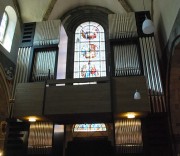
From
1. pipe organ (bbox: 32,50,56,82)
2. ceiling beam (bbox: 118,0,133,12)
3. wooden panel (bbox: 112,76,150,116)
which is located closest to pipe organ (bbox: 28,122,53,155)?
pipe organ (bbox: 32,50,56,82)

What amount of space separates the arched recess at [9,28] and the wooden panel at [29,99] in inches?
100

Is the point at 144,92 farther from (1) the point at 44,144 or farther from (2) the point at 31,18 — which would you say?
(2) the point at 31,18

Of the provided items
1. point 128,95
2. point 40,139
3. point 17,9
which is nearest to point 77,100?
point 128,95

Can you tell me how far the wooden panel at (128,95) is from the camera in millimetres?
8023

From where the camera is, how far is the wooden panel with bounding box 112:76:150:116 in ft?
26.3

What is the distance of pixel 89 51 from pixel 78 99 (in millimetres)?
4161

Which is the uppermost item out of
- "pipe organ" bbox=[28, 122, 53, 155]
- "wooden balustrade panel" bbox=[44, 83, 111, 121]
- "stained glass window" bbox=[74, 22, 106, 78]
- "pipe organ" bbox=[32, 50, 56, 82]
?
"stained glass window" bbox=[74, 22, 106, 78]

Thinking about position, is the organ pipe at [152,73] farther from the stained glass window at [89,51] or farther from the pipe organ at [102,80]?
the stained glass window at [89,51]

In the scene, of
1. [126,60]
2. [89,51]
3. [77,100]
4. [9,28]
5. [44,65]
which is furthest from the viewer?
[89,51]

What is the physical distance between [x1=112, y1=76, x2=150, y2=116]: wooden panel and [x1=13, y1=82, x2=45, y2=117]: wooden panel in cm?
271

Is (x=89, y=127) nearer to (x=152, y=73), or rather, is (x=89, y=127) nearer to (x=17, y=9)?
(x=152, y=73)

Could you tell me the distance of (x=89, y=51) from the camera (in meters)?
12.0

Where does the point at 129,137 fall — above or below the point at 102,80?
below

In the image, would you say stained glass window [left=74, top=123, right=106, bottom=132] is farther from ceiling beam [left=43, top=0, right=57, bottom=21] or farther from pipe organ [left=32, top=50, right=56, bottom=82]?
ceiling beam [left=43, top=0, right=57, bottom=21]
